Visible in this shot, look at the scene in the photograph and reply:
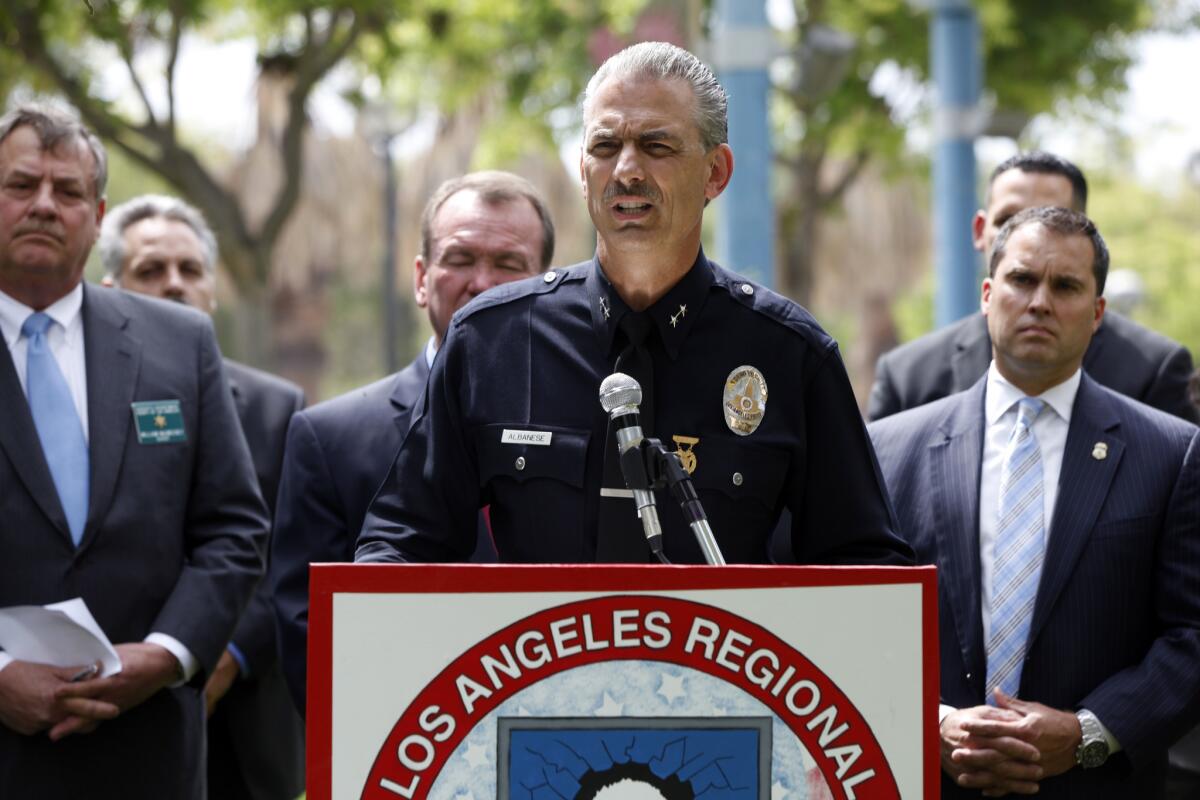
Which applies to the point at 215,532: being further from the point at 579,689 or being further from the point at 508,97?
the point at 508,97

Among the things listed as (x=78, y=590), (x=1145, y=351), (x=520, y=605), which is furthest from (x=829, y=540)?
(x=1145, y=351)

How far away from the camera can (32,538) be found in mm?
4355

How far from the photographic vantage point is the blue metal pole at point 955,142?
12.6 meters

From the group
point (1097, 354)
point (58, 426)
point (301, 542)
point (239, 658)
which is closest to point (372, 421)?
point (301, 542)

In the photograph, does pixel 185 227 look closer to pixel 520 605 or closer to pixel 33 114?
pixel 33 114

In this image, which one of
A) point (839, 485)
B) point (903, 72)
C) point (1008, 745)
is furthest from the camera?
point (903, 72)

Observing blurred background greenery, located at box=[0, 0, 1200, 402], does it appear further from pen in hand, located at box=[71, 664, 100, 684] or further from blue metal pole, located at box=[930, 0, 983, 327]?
pen in hand, located at box=[71, 664, 100, 684]

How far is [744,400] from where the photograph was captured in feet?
10.7

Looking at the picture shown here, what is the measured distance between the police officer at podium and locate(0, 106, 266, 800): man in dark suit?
4.71 ft

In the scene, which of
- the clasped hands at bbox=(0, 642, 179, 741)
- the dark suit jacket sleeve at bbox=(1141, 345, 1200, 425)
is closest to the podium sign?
the clasped hands at bbox=(0, 642, 179, 741)

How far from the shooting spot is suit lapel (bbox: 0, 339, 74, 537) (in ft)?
14.3

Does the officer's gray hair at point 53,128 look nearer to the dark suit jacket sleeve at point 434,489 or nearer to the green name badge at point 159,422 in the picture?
the green name badge at point 159,422

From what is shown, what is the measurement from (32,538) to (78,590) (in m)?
0.17

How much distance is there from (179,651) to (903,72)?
16.0 meters
